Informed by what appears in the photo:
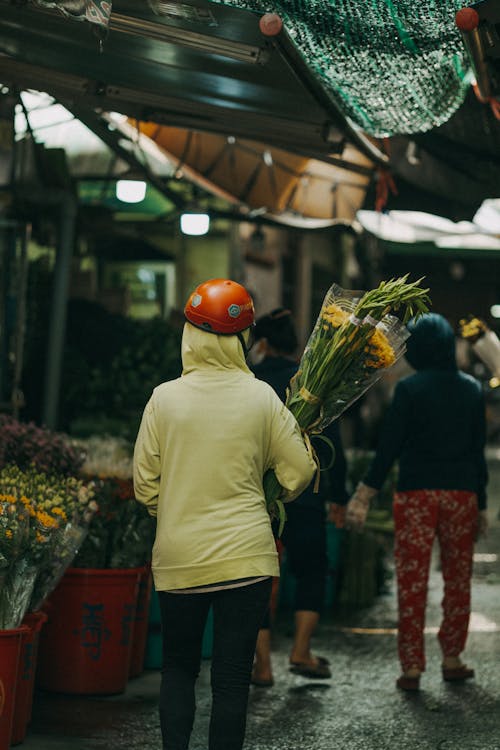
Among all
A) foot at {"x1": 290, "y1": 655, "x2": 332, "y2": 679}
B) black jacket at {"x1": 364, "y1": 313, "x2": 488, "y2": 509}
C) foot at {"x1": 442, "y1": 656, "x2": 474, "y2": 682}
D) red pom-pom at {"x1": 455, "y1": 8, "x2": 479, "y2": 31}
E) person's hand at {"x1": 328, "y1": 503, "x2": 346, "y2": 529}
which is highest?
red pom-pom at {"x1": 455, "y1": 8, "x2": 479, "y2": 31}

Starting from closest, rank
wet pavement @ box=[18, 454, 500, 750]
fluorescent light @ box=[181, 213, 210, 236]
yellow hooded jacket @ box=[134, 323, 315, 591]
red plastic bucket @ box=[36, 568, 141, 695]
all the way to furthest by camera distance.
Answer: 1. yellow hooded jacket @ box=[134, 323, 315, 591]
2. wet pavement @ box=[18, 454, 500, 750]
3. red plastic bucket @ box=[36, 568, 141, 695]
4. fluorescent light @ box=[181, 213, 210, 236]

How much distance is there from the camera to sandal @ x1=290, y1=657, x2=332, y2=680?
6863mm

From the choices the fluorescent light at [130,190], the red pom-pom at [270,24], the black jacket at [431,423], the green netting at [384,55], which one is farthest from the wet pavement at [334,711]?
the fluorescent light at [130,190]

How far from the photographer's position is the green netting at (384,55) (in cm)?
519

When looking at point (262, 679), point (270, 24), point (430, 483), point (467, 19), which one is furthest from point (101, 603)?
point (467, 19)

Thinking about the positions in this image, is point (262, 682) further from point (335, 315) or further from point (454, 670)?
point (335, 315)

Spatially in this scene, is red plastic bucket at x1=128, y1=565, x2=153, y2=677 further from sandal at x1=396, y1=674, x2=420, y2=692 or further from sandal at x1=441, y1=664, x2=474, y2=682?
sandal at x1=441, y1=664, x2=474, y2=682

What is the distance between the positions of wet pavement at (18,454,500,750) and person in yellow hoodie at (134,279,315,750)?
4.29 feet

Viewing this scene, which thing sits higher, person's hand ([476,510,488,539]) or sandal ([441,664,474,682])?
person's hand ([476,510,488,539])

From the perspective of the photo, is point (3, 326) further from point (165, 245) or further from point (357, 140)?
point (165, 245)

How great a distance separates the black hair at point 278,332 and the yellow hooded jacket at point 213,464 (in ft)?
7.72

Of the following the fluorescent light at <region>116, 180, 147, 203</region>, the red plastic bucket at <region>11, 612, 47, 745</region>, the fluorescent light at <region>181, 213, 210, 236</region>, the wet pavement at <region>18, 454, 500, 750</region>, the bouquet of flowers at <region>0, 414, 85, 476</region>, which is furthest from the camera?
the fluorescent light at <region>181, 213, 210, 236</region>

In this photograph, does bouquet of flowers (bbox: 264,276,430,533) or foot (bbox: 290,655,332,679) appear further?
foot (bbox: 290,655,332,679)

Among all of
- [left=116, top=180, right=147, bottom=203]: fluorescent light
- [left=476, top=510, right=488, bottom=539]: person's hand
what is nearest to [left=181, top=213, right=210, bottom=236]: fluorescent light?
[left=116, top=180, right=147, bottom=203]: fluorescent light
